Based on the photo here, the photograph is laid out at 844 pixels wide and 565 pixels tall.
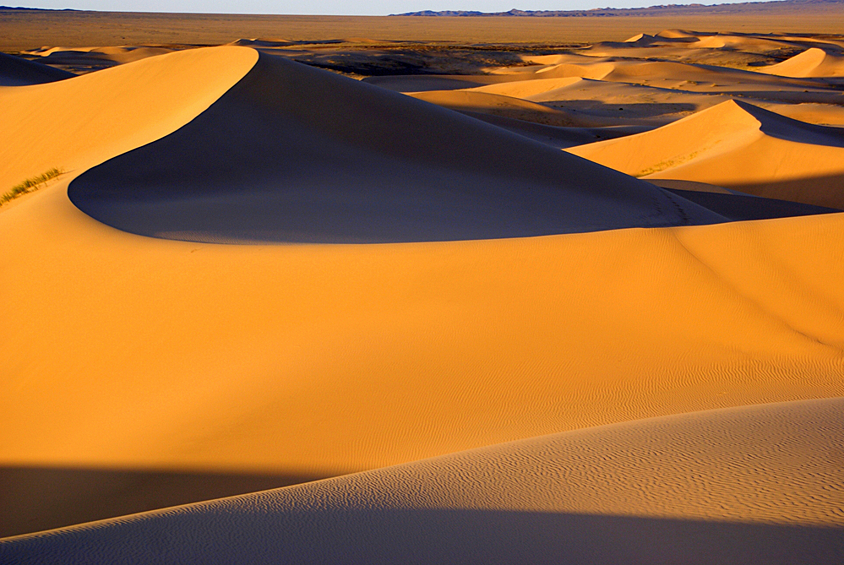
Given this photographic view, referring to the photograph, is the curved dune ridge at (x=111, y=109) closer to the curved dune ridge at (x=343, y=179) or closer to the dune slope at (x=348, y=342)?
the curved dune ridge at (x=343, y=179)

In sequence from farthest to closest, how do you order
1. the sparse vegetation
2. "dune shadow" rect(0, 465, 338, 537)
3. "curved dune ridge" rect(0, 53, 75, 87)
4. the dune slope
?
"curved dune ridge" rect(0, 53, 75, 87) → the sparse vegetation → the dune slope → "dune shadow" rect(0, 465, 338, 537)

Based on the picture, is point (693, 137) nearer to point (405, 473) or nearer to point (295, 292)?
point (295, 292)

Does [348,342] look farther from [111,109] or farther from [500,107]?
[500,107]

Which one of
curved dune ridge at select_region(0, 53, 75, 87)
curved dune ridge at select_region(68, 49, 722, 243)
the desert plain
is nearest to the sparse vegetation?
the desert plain

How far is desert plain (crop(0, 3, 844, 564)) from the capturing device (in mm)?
2033

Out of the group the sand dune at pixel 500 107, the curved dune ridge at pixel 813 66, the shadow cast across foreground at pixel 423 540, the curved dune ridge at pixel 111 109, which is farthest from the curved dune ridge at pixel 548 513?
the curved dune ridge at pixel 813 66

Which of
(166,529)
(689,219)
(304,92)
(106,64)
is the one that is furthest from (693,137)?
(106,64)

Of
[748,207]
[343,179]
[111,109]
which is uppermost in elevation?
[111,109]

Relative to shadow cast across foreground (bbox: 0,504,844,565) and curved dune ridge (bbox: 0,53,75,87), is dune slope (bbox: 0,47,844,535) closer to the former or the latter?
shadow cast across foreground (bbox: 0,504,844,565)

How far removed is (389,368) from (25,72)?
2331 cm

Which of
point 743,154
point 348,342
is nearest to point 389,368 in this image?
point 348,342

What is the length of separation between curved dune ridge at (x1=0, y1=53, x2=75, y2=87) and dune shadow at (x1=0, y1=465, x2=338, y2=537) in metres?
20.8

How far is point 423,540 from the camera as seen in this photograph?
196cm

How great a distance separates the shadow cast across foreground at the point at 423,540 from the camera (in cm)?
180
